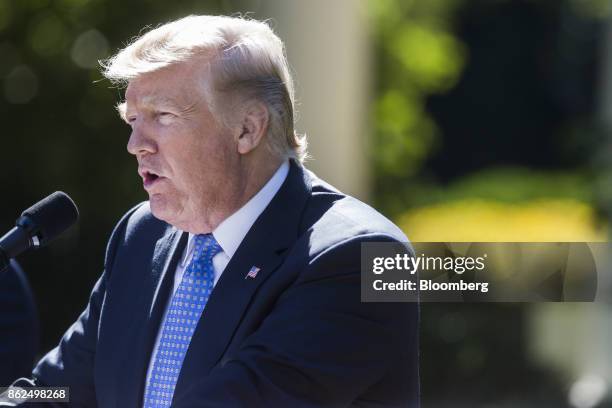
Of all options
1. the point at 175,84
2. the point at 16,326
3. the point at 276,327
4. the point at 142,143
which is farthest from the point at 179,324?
the point at 16,326

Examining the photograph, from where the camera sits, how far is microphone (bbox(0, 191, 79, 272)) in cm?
237

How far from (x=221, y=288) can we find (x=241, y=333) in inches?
5.9

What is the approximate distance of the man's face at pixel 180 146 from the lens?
8.67ft

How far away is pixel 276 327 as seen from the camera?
94.0 inches

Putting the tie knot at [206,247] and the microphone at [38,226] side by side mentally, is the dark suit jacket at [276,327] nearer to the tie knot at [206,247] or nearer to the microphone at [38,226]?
the tie knot at [206,247]

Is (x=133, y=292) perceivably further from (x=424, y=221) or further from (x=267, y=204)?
(x=424, y=221)

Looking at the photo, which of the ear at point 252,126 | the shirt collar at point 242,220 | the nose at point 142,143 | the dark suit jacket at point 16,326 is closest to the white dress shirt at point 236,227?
the shirt collar at point 242,220

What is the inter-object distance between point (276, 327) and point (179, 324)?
36cm

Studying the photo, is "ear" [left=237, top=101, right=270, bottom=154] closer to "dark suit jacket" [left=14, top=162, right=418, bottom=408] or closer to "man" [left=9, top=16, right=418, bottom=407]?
"man" [left=9, top=16, right=418, bottom=407]

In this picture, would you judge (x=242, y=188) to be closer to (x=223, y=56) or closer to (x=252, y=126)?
(x=252, y=126)

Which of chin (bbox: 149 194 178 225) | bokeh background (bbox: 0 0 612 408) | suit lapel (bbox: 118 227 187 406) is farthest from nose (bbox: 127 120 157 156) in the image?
bokeh background (bbox: 0 0 612 408)

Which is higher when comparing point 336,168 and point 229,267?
point 336,168

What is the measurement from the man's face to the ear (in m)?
0.03

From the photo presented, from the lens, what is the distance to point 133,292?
282 cm
